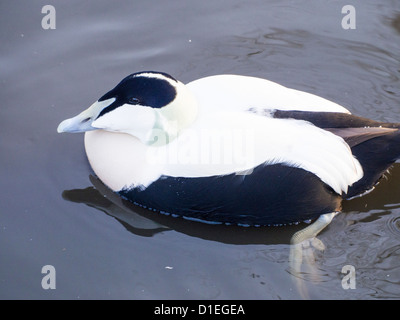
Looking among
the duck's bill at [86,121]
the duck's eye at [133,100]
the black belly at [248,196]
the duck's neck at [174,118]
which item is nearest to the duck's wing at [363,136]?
the black belly at [248,196]

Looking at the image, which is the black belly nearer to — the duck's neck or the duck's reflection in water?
the duck's reflection in water

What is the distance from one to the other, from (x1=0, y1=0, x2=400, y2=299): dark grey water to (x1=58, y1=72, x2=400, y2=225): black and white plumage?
0.20 meters

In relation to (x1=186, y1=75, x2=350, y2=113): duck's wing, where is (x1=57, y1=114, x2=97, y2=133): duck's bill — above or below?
below

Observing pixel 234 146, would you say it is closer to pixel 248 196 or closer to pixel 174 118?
pixel 248 196

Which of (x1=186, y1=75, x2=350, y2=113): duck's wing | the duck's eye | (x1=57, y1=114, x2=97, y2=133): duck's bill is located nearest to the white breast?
(x1=186, y1=75, x2=350, y2=113): duck's wing

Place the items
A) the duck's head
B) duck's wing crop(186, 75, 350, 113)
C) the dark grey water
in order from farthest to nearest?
duck's wing crop(186, 75, 350, 113)
the duck's head
the dark grey water

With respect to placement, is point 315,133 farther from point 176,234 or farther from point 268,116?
point 176,234

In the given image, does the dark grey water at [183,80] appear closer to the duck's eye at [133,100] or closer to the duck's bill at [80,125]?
the duck's bill at [80,125]

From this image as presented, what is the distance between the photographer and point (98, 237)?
4211mm

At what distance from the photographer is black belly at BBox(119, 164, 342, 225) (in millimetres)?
4035

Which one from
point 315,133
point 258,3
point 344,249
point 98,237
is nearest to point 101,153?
point 98,237

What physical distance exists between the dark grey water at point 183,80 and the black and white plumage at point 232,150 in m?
0.20

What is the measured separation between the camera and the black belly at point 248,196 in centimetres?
404

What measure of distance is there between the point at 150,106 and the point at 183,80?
1348 mm
